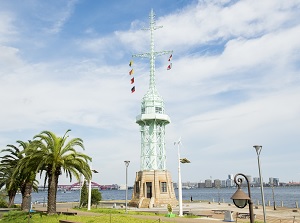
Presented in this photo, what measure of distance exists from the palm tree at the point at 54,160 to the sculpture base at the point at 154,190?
26.0 meters

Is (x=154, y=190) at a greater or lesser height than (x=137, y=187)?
lesser

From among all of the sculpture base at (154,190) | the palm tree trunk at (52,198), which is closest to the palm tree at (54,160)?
the palm tree trunk at (52,198)

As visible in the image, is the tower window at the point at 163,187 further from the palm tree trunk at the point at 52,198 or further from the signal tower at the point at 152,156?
the palm tree trunk at the point at 52,198

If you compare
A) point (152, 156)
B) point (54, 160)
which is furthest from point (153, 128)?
point (54, 160)

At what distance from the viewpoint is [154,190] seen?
57.0 m

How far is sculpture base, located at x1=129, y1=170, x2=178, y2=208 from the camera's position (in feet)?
184

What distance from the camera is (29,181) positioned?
3725 cm

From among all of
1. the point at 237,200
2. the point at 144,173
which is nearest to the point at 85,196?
the point at 144,173

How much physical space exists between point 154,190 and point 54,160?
97.2ft

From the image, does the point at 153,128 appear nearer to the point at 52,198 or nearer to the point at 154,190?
the point at 154,190

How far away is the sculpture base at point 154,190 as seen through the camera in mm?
56094

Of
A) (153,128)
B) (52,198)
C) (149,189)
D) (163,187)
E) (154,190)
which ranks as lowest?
(52,198)

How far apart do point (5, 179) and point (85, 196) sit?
12778 mm

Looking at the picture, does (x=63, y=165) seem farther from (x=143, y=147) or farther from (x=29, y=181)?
(x=143, y=147)
